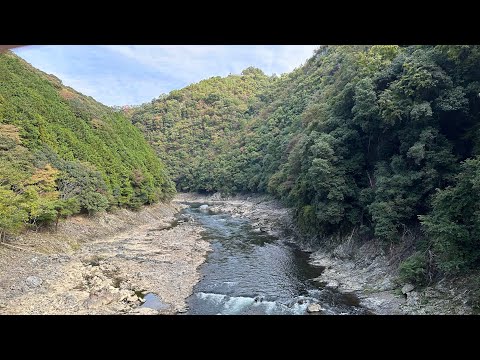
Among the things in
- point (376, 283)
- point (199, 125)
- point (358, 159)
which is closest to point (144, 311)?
point (376, 283)

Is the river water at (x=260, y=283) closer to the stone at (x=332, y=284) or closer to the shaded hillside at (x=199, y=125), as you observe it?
the stone at (x=332, y=284)

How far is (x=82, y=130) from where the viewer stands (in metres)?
35.7

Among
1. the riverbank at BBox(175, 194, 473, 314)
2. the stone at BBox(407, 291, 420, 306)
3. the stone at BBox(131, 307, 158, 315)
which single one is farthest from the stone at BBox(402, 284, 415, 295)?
the stone at BBox(131, 307, 158, 315)

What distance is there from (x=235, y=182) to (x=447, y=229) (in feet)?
159

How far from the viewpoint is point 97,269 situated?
19.2 metres

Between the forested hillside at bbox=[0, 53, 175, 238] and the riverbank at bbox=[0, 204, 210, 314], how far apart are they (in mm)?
1579

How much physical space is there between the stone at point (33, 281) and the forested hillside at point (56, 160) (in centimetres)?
366

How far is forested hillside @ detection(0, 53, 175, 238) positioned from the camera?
21.3 metres

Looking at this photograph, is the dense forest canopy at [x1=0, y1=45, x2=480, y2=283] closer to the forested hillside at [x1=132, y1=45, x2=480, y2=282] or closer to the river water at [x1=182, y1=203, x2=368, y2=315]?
the forested hillside at [x1=132, y1=45, x2=480, y2=282]

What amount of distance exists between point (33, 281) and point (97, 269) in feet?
11.2

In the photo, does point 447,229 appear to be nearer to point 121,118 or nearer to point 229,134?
point 121,118

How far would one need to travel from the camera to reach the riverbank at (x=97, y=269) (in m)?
14.5

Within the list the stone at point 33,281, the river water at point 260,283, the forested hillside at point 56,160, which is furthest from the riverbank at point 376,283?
the forested hillside at point 56,160
